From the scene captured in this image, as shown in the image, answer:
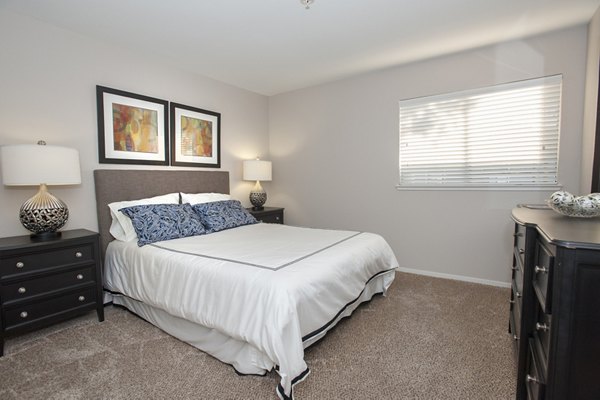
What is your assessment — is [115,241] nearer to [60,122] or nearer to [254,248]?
[60,122]

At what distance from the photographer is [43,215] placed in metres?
2.27

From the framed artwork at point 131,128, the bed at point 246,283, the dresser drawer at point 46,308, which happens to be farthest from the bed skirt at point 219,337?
the framed artwork at point 131,128

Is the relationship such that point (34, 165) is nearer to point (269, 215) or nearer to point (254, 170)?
point (254, 170)

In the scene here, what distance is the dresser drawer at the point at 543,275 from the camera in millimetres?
1066

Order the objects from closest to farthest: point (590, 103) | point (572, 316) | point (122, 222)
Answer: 1. point (572, 316)
2. point (590, 103)
3. point (122, 222)

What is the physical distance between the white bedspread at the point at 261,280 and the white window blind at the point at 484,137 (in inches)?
52.0

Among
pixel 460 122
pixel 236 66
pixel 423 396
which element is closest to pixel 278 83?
pixel 236 66

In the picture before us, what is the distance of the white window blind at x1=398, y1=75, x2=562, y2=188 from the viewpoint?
284 centimetres

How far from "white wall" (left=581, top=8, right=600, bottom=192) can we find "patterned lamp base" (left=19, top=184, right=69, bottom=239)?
430 centimetres

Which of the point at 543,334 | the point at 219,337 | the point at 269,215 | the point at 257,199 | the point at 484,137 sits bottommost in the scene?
the point at 219,337

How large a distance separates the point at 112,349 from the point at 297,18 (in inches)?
115

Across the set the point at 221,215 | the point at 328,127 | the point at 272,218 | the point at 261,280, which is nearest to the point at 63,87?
the point at 221,215

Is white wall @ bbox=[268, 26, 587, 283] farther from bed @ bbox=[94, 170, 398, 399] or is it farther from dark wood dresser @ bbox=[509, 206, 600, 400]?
dark wood dresser @ bbox=[509, 206, 600, 400]

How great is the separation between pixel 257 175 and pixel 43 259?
8.22 feet
